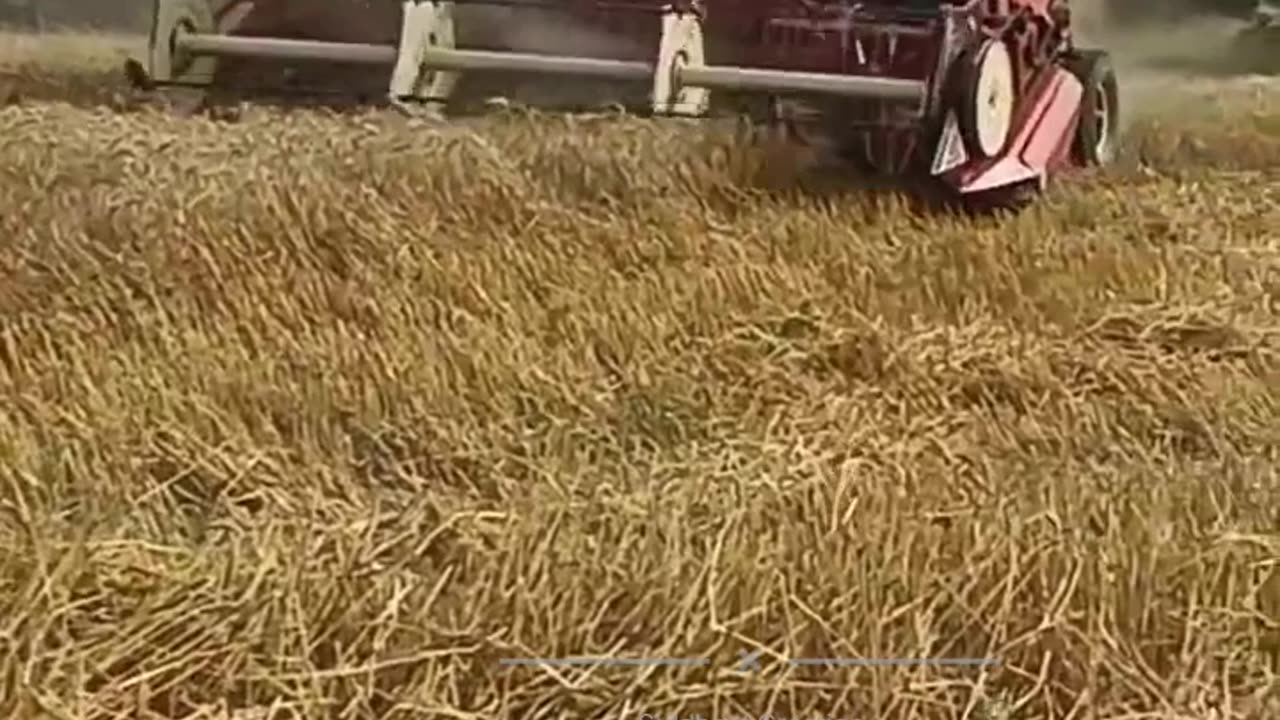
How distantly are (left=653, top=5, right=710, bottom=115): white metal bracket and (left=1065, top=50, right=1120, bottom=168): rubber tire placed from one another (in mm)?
497

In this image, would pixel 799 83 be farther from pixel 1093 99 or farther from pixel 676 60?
pixel 1093 99

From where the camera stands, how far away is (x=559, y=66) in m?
2.00

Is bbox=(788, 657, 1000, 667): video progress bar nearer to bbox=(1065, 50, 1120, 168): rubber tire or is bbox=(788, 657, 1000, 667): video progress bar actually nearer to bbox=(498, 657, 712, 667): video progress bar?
bbox=(498, 657, 712, 667): video progress bar

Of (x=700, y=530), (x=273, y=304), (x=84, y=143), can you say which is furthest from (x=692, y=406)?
(x=84, y=143)

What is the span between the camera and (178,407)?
124 centimetres

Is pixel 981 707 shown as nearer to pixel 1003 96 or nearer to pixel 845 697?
pixel 845 697

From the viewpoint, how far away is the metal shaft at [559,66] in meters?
1.93

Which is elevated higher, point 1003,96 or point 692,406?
point 1003,96

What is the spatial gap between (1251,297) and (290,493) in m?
0.88

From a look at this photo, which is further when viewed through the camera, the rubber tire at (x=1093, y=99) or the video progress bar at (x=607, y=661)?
the rubber tire at (x=1093, y=99)

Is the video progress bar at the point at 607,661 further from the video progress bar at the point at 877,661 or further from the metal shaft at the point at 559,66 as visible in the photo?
the metal shaft at the point at 559,66

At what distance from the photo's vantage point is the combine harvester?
1.93 meters

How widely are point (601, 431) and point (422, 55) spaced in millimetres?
870

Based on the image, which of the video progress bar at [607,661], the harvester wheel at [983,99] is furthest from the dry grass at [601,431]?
the harvester wheel at [983,99]
